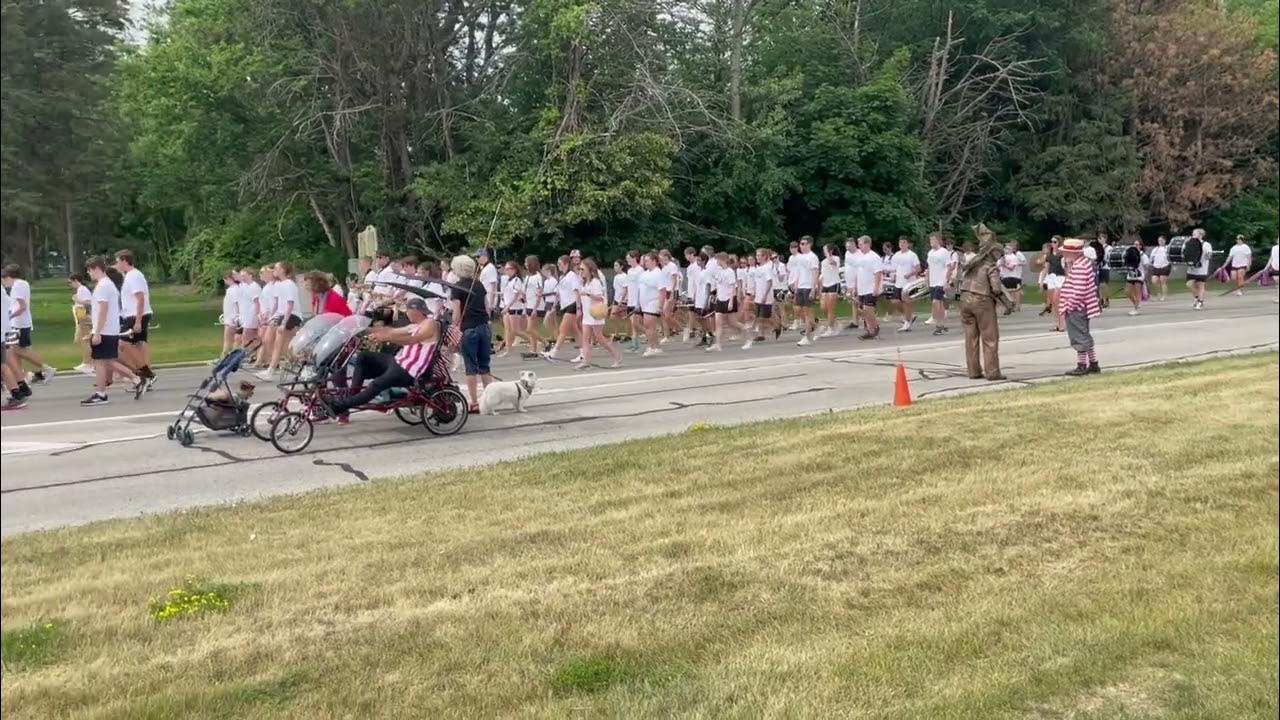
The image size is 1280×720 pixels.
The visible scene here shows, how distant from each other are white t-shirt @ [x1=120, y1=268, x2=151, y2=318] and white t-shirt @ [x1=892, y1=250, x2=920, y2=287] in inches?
99.1

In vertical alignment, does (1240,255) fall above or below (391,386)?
above

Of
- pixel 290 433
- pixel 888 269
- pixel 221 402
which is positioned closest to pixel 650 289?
pixel 290 433

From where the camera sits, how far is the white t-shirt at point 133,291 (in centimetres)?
189

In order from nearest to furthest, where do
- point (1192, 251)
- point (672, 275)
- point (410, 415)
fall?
point (1192, 251) → point (410, 415) → point (672, 275)

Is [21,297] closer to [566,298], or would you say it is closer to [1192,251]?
[1192,251]

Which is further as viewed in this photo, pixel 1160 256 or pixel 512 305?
pixel 512 305

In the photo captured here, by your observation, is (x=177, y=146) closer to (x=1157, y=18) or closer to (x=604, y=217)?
(x=1157, y=18)

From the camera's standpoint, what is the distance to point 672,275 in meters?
17.4

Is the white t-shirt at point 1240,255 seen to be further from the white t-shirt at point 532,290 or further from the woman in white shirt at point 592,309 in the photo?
the white t-shirt at point 532,290

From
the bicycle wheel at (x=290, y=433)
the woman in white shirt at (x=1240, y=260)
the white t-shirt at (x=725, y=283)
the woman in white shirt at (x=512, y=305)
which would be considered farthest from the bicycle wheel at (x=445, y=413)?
the woman in white shirt at (x=1240, y=260)

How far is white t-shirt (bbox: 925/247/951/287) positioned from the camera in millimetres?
3686

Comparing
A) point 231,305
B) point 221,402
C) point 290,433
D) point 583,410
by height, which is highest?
point 231,305

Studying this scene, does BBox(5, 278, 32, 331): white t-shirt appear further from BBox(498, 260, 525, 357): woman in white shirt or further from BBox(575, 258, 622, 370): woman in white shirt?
BBox(498, 260, 525, 357): woman in white shirt

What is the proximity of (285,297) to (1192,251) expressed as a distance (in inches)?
78.4
